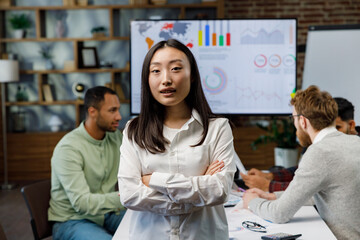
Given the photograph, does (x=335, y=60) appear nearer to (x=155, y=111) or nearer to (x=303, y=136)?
(x=303, y=136)

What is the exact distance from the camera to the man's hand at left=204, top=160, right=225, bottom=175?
4.99 feet

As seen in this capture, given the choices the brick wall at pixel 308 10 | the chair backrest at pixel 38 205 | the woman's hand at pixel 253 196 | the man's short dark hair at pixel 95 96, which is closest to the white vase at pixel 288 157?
the woman's hand at pixel 253 196

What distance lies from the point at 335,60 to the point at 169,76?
2.37 meters

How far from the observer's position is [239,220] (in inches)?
81.0

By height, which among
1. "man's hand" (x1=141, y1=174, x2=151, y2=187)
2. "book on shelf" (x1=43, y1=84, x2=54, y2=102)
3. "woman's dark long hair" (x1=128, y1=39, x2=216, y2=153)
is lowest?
"book on shelf" (x1=43, y1=84, x2=54, y2=102)

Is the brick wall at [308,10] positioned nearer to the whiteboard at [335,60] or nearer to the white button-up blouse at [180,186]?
the whiteboard at [335,60]

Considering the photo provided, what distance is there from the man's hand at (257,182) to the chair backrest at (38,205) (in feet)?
3.65

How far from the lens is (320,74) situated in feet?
11.7

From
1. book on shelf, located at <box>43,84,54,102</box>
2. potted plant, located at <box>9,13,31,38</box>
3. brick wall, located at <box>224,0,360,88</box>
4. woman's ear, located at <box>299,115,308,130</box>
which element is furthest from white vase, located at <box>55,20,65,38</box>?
woman's ear, located at <box>299,115,308,130</box>

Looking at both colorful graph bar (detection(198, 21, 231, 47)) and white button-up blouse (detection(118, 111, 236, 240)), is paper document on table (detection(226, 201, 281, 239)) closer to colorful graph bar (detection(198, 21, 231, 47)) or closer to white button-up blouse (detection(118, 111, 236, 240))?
white button-up blouse (detection(118, 111, 236, 240))

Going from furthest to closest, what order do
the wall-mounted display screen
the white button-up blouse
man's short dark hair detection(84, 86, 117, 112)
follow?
1. the wall-mounted display screen
2. man's short dark hair detection(84, 86, 117, 112)
3. the white button-up blouse

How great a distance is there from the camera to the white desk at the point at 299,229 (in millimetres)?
1821

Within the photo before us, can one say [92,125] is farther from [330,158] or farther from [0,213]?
[0,213]

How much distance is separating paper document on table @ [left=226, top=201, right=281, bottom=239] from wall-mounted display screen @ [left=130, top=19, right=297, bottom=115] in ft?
3.70
